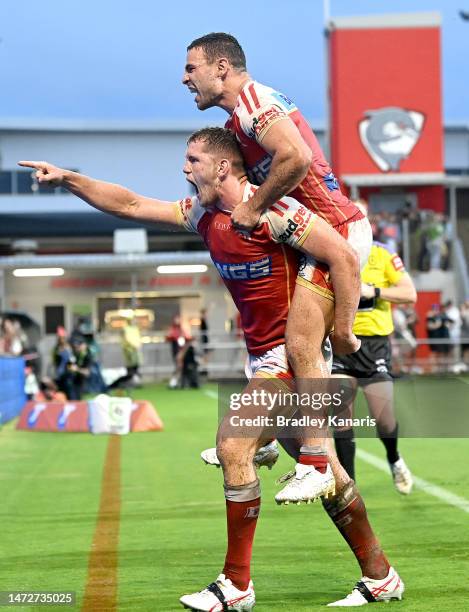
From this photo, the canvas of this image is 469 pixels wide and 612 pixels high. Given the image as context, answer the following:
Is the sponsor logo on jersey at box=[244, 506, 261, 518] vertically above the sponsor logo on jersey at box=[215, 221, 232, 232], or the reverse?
the sponsor logo on jersey at box=[215, 221, 232, 232]

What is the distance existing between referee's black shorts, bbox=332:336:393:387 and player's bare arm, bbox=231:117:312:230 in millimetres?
4050

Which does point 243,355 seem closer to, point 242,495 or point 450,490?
point 450,490

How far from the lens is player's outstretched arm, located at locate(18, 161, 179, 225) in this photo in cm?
582

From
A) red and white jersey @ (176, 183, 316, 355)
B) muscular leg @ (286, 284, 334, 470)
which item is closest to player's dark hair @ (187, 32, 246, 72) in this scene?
red and white jersey @ (176, 183, 316, 355)

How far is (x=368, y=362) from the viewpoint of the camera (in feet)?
30.7

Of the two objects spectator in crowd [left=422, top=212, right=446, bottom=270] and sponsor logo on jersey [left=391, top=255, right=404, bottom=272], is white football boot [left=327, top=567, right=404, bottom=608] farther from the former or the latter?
spectator in crowd [left=422, top=212, right=446, bottom=270]

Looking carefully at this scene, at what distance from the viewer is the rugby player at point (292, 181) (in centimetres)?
517

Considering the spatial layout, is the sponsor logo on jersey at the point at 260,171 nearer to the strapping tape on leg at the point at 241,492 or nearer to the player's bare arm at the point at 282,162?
the player's bare arm at the point at 282,162

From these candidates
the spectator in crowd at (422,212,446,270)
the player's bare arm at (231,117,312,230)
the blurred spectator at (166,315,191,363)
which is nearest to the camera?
the player's bare arm at (231,117,312,230)

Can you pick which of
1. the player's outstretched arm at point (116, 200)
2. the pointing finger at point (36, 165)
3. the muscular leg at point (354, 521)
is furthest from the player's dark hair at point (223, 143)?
the muscular leg at point (354, 521)

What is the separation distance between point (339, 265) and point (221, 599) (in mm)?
1525

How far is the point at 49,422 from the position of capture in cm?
1841

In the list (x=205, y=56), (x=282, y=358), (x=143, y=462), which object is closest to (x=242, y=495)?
(x=282, y=358)

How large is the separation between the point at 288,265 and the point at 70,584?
6.82ft
